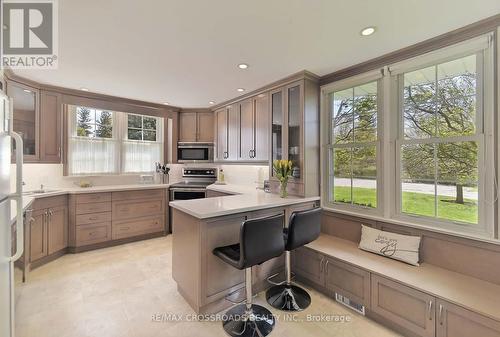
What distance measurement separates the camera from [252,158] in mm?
3859

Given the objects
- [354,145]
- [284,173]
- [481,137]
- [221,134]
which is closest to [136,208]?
[221,134]

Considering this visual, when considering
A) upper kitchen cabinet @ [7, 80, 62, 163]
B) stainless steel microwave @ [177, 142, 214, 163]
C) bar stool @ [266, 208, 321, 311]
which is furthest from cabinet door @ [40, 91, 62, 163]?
bar stool @ [266, 208, 321, 311]

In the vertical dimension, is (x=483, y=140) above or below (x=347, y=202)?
above

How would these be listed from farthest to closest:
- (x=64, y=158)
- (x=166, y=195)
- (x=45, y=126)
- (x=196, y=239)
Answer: (x=166, y=195) < (x=64, y=158) < (x=45, y=126) < (x=196, y=239)

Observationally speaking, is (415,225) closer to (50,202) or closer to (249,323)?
(249,323)

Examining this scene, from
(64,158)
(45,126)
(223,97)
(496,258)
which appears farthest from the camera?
(223,97)

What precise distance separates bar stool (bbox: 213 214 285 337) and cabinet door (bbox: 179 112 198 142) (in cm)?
331

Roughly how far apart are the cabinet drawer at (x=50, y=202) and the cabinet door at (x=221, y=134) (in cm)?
258

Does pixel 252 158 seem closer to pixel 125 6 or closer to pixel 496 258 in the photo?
pixel 125 6

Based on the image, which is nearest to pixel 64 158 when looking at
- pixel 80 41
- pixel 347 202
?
pixel 80 41

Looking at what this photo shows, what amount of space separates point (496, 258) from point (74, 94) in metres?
5.50

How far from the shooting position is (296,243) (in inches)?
85.6

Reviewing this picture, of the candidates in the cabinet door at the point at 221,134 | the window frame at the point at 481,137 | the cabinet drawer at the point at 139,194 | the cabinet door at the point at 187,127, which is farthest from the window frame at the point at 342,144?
the cabinet drawer at the point at 139,194

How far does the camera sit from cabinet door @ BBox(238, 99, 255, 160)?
A: 3.85m
